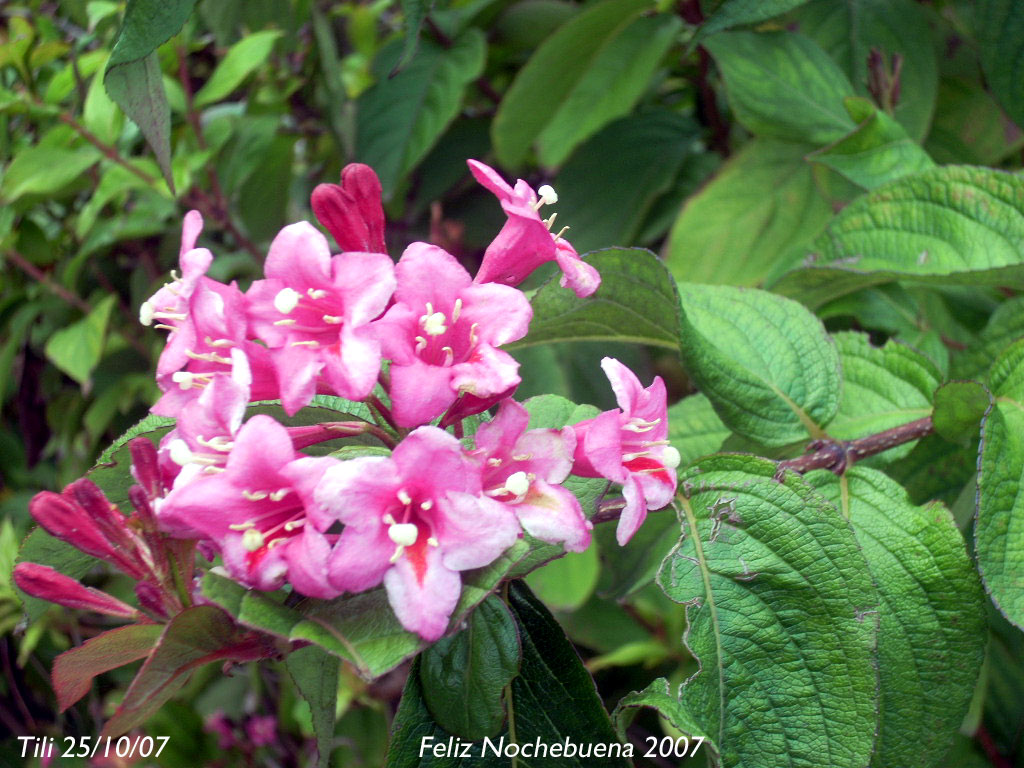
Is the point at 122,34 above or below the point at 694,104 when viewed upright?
above

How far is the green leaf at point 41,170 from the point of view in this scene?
1.15 m

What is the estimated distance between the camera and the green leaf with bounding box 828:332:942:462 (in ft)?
2.50

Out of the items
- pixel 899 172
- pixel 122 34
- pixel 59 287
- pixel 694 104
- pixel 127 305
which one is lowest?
pixel 127 305

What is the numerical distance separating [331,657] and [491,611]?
107mm

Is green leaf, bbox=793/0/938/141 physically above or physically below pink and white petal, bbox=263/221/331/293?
below

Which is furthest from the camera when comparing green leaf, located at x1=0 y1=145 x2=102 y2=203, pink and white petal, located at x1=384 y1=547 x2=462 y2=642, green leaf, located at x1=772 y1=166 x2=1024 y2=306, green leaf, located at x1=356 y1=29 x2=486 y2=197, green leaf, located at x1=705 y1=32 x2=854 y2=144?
green leaf, located at x1=356 y1=29 x2=486 y2=197

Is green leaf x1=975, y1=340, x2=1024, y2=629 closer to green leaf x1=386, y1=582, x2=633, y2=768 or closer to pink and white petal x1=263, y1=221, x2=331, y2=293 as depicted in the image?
green leaf x1=386, y1=582, x2=633, y2=768

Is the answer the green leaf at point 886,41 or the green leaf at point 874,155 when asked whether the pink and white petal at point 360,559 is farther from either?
the green leaf at point 886,41

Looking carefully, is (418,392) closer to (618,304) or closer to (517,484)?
(517,484)

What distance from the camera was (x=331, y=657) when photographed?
1.79ft

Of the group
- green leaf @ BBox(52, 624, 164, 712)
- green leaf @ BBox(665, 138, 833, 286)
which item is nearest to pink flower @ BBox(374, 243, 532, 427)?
green leaf @ BBox(52, 624, 164, 712)

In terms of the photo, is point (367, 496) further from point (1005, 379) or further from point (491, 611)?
point (1005, 379)

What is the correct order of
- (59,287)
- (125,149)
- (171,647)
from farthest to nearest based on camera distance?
(59,287), (125,149), (171,647)

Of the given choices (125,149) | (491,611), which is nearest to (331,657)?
(491,611)
